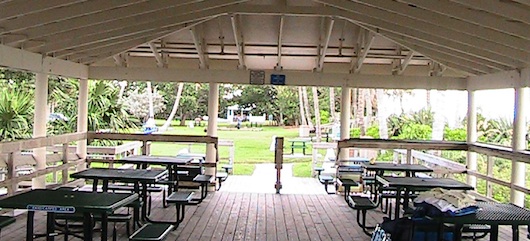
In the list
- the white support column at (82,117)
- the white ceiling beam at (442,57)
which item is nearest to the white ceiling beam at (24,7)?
the white support column at (82,117)

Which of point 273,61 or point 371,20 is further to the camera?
point 273,61

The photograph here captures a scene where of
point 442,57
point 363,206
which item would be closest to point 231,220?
point 363,206

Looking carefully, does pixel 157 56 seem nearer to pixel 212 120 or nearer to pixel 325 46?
pixel 212 120

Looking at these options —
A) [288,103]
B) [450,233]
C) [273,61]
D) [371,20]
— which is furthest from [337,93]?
[450,233]

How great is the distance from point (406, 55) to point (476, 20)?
3.80 meters

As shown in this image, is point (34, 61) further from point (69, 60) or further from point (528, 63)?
point (528, 63)

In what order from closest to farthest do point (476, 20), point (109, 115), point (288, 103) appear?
point (476, 20), point (109, 115), point (288, 103)

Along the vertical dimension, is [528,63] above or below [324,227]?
above

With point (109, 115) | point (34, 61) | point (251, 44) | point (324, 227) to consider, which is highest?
point (251, 44)

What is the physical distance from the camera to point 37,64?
7.58m

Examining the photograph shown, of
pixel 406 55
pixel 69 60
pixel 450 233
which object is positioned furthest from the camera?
pixel 406 55

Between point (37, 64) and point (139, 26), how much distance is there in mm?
1522

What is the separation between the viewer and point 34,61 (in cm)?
746

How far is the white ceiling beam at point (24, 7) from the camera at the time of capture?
5.40m
